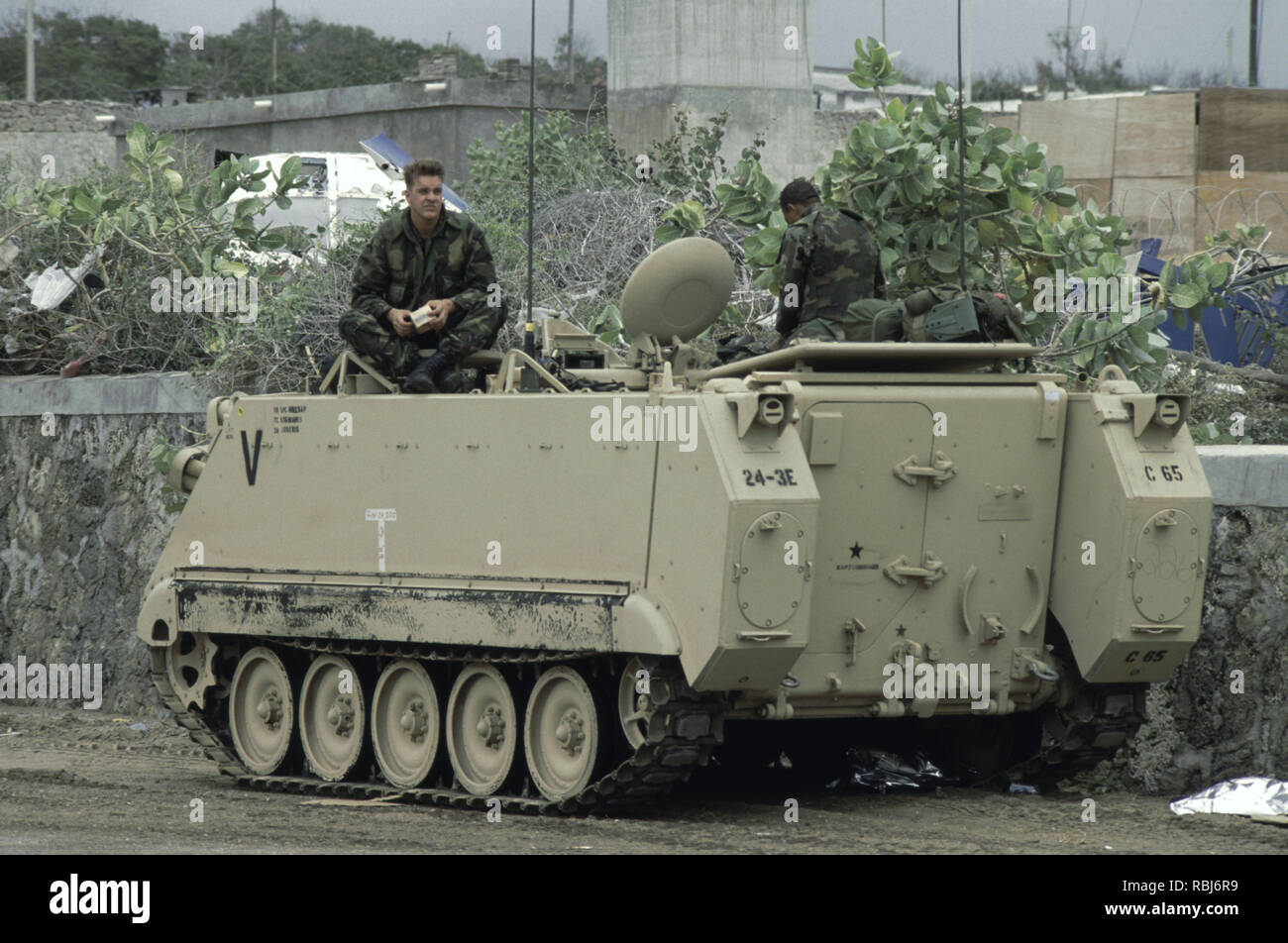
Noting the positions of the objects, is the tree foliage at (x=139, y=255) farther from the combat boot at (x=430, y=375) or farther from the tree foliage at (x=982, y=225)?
the combat boot at (x=430, y=375)

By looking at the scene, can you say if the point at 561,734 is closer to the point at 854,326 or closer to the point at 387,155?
the point at 854,326

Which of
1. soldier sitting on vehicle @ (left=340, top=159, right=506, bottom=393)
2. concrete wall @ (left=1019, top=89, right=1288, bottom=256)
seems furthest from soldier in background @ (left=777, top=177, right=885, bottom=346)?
concrete wall @ (left=1019, top=89, right=1288, bottom=256)

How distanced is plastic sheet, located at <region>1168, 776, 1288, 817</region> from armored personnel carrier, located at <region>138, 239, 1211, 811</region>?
410 mm

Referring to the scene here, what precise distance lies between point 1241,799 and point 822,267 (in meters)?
2.92

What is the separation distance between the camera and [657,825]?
8469 mm

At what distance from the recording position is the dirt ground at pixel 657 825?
7812 millimetres

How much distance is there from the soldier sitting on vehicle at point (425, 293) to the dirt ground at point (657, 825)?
2.08 m

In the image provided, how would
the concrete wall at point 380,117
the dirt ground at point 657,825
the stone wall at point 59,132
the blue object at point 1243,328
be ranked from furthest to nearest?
1. the stone wall at point 59,132
2. the concrete wall at point 380,117
3. the blue object at point 1243,328
4. the dirt ground at point 657,825

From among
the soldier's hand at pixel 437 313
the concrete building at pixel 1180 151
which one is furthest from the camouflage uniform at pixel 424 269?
the concrete building at pixel 1180 151

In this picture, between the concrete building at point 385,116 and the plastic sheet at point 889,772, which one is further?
the concrete building at point 385,116

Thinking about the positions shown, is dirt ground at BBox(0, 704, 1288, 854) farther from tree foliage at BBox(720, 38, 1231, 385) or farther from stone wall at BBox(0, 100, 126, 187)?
stone wall at BBox(0, 100, 126, 187)

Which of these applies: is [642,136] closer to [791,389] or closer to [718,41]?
[718,41]

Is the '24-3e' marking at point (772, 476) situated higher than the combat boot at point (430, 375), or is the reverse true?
the combat boot at point (430, 375)

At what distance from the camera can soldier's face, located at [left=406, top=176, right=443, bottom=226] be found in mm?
10148
